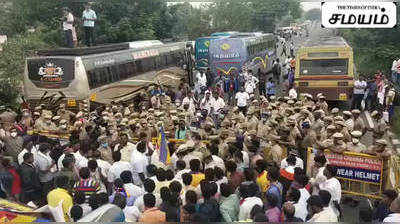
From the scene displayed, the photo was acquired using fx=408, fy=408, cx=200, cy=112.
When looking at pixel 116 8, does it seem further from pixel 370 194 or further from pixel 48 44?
pixel 370 194

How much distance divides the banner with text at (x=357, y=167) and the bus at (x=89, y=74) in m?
9.10

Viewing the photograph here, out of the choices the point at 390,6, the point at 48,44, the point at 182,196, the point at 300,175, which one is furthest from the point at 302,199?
the point at 48,44

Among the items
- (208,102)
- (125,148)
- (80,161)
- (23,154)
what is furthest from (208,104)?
(23,154)

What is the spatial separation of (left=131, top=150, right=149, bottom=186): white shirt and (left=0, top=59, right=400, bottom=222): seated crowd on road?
18 mm

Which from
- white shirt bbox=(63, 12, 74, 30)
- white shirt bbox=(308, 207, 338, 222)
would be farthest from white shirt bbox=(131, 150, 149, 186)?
white shirt bbox=(63, 12, 74, 30)

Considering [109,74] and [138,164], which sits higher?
[109,74]

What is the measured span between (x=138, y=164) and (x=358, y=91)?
1054 centimetres

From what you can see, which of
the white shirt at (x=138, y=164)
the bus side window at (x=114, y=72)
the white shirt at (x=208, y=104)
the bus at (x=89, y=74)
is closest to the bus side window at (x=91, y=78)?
the bus at (x=89, y=74)

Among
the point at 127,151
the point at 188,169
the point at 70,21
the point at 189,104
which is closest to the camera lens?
the point at 188,169

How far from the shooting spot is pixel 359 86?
48.6ft

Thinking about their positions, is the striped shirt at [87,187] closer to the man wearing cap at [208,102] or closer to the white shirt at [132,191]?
the white shirt at [132,191]

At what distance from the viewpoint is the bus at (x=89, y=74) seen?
13.6m

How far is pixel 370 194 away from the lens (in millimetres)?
7238

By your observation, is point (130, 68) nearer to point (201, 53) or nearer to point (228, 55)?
point (228, 55)
